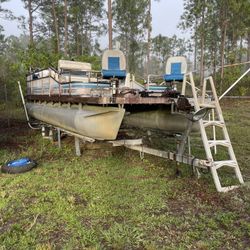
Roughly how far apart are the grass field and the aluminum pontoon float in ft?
1.27

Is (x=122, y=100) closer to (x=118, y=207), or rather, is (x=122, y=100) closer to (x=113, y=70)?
(x=118, y=207)

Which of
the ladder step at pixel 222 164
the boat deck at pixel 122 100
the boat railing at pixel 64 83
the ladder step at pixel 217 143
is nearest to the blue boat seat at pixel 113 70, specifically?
the boat railing at pixel 64 83

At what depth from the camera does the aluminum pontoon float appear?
4.35 m

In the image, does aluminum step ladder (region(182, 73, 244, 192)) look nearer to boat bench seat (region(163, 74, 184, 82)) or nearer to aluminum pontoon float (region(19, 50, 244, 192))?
aluminum pontoon float (region(19, 50, 244, 192))

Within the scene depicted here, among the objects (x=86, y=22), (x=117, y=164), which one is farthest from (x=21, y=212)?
(x=86, y=22)

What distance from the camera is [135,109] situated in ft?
19.1

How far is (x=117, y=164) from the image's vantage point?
18.4ft

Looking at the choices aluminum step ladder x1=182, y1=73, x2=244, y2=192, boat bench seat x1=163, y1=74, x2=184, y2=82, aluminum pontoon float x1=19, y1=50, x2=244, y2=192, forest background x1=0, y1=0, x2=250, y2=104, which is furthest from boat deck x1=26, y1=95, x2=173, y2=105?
forest background x1=0, y1=0, x2=250, y2=104

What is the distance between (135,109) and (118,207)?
250 cm

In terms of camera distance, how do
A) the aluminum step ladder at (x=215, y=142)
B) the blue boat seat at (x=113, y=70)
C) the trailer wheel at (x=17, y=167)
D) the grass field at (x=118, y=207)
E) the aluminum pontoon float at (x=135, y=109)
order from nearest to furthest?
the grass field at (x=118, y=207) < the aluminum step ladder at (x=215, y=142) < the aluminum pontoon float at (x=135, y=109) < the trailer wheel at (x=17, y=167) < the blue boat seat at (x=113, y=70)

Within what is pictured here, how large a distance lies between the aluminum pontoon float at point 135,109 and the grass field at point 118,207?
1.27ft

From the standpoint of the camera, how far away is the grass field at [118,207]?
3.00 meters

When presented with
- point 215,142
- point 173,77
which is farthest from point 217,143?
point 173,77

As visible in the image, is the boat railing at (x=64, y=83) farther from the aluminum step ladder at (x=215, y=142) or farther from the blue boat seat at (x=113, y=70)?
the aluminum step ladder at (x=215, y=142)
